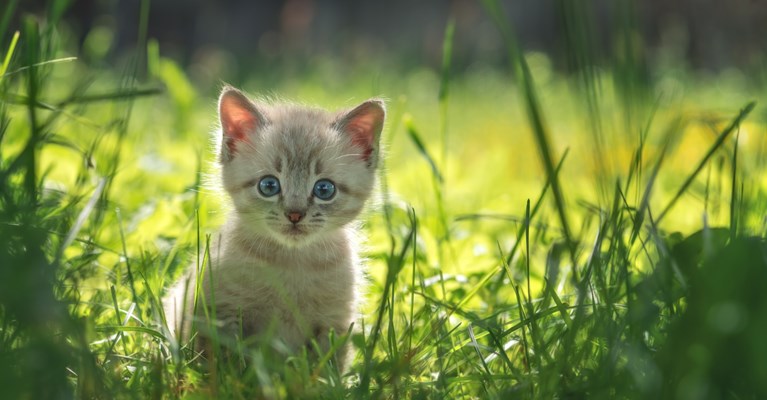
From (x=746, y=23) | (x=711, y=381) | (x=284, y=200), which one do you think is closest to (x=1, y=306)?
(x=284, y=200)

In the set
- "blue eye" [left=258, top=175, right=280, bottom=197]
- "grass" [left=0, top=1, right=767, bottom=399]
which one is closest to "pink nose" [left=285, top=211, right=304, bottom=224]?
"blue eye" [left=258, top=175, right=280, bottom=197]

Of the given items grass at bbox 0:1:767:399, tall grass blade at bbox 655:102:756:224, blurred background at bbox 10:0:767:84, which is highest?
blurred background at bbox 10:0:767:84

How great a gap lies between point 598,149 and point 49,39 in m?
1.24

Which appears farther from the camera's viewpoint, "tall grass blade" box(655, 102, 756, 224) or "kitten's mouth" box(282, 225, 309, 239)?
"kitten's mouth" box(282, 225, 309, 239)

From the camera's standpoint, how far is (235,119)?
7.63 feet

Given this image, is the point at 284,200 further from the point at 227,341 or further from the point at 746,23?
the point at 746,23

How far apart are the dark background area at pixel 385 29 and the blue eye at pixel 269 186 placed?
6258 millimetres

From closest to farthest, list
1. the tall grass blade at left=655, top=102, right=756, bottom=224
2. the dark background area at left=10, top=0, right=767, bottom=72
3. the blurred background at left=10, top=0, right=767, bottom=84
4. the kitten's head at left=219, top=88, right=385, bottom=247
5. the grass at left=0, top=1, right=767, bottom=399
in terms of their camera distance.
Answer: the grass at left=0, top=1, right=767, bottom=399 < the tall grass blade at left=655, top=102, right=756, bottom=224 < the kitten's head at left=219, top=88, right=385, bottom=247 < the blurred background at left=10, top=0, right=767, bottom=84 < the dark background area at left=10, top=0, right=767, bottom=72

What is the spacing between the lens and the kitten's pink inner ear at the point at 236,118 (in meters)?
2.27

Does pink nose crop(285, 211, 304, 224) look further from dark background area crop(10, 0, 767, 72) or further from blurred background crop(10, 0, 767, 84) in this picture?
dark background area crop(10, 0, 767, 72)

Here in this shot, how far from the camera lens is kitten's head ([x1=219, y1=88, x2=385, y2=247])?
217 centimetres

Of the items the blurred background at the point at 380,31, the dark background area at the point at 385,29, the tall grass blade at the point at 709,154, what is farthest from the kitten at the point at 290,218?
the dark background area at the point at 385,29

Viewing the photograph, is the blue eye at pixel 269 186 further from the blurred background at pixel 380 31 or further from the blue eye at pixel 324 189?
the blurred background at pixel 380 31

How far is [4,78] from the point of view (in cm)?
180
